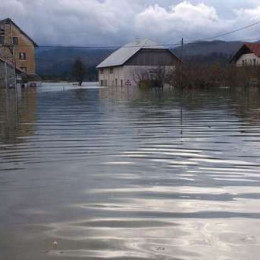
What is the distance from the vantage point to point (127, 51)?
87.8 meters

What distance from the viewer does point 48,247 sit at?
453 centimetres

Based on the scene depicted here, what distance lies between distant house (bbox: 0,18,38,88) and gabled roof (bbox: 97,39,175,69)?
13139mm

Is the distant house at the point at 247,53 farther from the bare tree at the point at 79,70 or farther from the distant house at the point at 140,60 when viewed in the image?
the bare tree at the point at 79,70

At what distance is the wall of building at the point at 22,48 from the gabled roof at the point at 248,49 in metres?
33.2

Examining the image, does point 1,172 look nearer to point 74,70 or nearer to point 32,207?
point 32,207

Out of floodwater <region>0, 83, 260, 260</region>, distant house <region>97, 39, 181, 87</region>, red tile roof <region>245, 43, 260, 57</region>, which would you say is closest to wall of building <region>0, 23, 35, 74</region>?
distant house <region>97, 39, 181, 87</region>

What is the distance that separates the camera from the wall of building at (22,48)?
82.7 m

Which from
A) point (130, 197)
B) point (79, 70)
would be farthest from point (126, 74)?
point (130, 197)

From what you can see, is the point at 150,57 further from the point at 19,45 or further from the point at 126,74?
the point at 19,45

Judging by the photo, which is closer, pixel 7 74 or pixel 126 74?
pixel 7 74

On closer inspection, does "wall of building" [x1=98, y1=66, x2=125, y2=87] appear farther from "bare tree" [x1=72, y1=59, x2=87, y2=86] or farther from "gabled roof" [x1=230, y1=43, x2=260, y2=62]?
"gabled roof" [x1=230, y1=43, x2=260, y2=62]

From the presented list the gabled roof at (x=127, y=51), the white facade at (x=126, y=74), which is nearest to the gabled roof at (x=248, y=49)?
the gabled roof at (x=127, y=51)

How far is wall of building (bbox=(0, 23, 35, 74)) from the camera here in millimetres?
82656

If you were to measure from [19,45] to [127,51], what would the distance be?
17.6 meters
